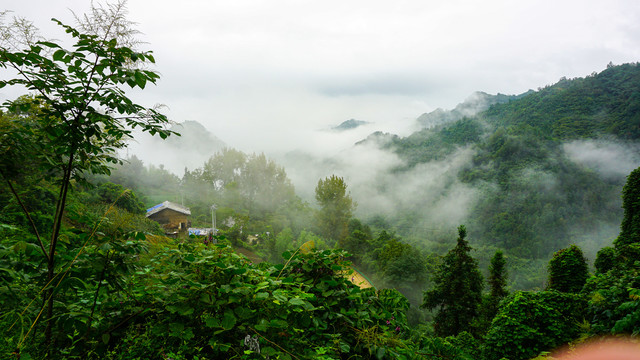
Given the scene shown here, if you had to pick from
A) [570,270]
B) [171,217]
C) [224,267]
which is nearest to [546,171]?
[570,270]

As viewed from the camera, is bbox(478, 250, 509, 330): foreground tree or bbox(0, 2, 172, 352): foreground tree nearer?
bbox(0, 2, 172, 352): foreground tree

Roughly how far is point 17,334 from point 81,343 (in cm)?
30

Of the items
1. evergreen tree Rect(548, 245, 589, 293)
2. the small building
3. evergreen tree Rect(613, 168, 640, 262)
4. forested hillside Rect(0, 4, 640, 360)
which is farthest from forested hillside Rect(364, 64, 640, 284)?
evergreen tree Rect(548, 245, 589, 293)

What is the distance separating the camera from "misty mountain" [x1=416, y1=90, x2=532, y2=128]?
105 meters

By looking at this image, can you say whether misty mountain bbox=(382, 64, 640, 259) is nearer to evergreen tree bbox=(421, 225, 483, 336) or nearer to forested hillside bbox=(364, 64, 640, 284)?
forested hillside bbox=(364, 64, 640, 284)

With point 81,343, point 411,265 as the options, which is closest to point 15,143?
point 81,343

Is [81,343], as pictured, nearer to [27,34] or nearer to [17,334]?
[17,334]

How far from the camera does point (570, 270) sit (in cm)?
813

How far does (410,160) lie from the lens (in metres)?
84.6

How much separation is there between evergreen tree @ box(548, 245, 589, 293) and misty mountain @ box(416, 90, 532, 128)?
340 ft

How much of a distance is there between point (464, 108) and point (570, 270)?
4491 inches

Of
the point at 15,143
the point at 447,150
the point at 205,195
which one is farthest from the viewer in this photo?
the point at 447,150

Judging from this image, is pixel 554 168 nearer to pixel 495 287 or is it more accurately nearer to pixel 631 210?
pixel 495 287

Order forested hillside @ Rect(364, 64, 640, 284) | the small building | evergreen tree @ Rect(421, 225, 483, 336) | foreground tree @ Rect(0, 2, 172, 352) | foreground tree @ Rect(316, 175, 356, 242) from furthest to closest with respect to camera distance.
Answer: forested hillside @ Rect(364, 64, 640, 284), foreground tree @ Rect(316, 175, 356, 242), the small building, evergreen tree @ Rect(421, 225, 483, 336), foreground tree @ Rect(0, 2, 172, 352)
